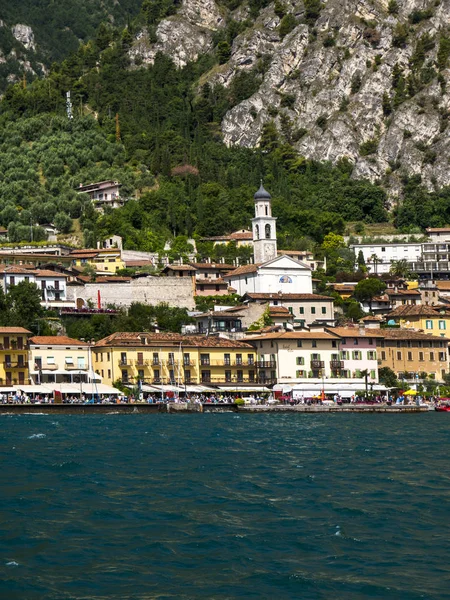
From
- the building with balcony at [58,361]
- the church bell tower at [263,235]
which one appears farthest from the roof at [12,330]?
the church bell tower at [263,235]

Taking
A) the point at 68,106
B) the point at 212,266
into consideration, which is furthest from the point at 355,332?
the point at 68,106

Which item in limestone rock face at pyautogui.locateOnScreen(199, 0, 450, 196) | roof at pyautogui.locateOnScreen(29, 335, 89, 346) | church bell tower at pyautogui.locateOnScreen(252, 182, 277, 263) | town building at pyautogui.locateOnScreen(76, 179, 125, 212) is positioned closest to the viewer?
roof at pyautogui.locateOnScreen(29, 335, 89, 346)

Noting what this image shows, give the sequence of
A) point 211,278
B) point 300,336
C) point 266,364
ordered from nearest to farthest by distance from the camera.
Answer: point 266,364 < point 300,336 < point 211,278

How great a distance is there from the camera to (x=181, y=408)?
257 ft

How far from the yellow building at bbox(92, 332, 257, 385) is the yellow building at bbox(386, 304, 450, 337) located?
20.7 metres

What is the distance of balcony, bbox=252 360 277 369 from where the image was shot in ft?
297

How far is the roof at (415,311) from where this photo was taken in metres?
107

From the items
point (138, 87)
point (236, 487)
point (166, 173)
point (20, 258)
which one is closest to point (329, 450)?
point (236, 487)

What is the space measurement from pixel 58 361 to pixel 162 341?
306 inches

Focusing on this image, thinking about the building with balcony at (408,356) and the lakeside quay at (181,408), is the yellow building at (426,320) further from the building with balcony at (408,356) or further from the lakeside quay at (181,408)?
the lakeside quay at (181,408)

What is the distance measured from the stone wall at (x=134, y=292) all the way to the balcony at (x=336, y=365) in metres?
19.8

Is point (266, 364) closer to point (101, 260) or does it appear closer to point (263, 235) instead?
point (263, 235)

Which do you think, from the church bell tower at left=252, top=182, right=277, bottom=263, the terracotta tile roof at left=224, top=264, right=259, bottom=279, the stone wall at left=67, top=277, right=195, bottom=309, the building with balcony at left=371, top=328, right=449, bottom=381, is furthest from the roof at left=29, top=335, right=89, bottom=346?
the church bell tower at left=252, top=182, right=277, bottom=263

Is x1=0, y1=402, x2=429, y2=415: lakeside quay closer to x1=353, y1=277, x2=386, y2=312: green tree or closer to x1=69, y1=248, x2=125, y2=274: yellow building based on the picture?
x1=353, y1=277, x2=386, y2=312: green tree
